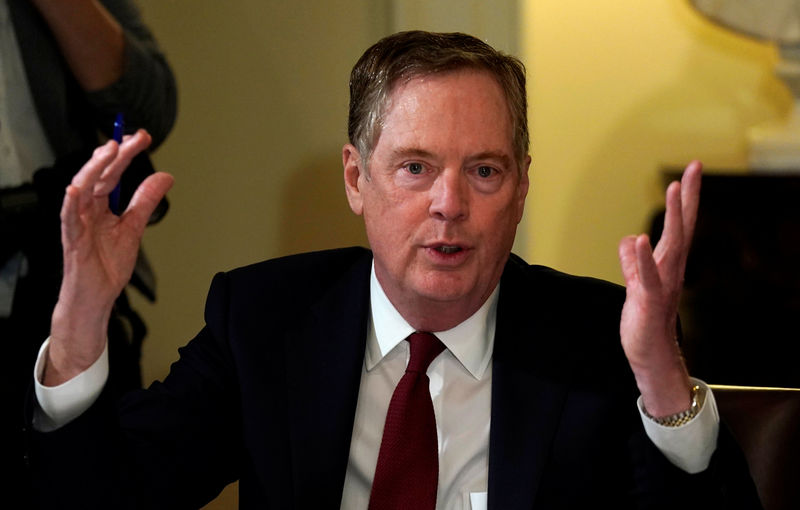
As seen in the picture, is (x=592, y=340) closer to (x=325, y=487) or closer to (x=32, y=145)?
(x=325, y=487)

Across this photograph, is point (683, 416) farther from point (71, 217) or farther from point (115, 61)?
point (115, 61)

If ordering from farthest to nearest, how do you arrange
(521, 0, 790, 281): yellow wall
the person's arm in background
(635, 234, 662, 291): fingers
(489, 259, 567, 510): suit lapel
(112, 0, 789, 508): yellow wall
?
(521, 0, 790, 281): yellow wall, (112, 0, 789, 508): yellow wall, the person's arm in background, (489, 259, 567, 510): suit lapel, (635, 234, 662, 291): fingers

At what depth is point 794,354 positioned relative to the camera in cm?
344

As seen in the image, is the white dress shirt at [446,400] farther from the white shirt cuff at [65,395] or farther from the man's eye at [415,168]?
the white shirt cuff at [65,395]

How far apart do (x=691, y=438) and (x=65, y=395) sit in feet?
2.61

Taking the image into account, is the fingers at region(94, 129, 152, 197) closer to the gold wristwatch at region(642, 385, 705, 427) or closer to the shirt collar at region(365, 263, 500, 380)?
the shirt collar at region(365, 263, 500, 380)

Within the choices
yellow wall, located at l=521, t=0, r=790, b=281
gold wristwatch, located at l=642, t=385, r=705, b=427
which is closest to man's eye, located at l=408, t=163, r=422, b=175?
gold wristwatch, located at l=642, t=385, r=705, b=427

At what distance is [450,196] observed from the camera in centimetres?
161

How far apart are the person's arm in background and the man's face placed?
1251mm

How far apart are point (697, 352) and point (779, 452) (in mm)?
1952

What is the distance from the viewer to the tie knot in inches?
66.6

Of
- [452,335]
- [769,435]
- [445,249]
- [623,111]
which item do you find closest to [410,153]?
[445,249]

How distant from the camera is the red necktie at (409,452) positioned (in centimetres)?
162

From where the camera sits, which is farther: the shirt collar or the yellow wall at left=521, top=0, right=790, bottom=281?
the yellow wall at left=521, top=0, right=790, bottom=281
